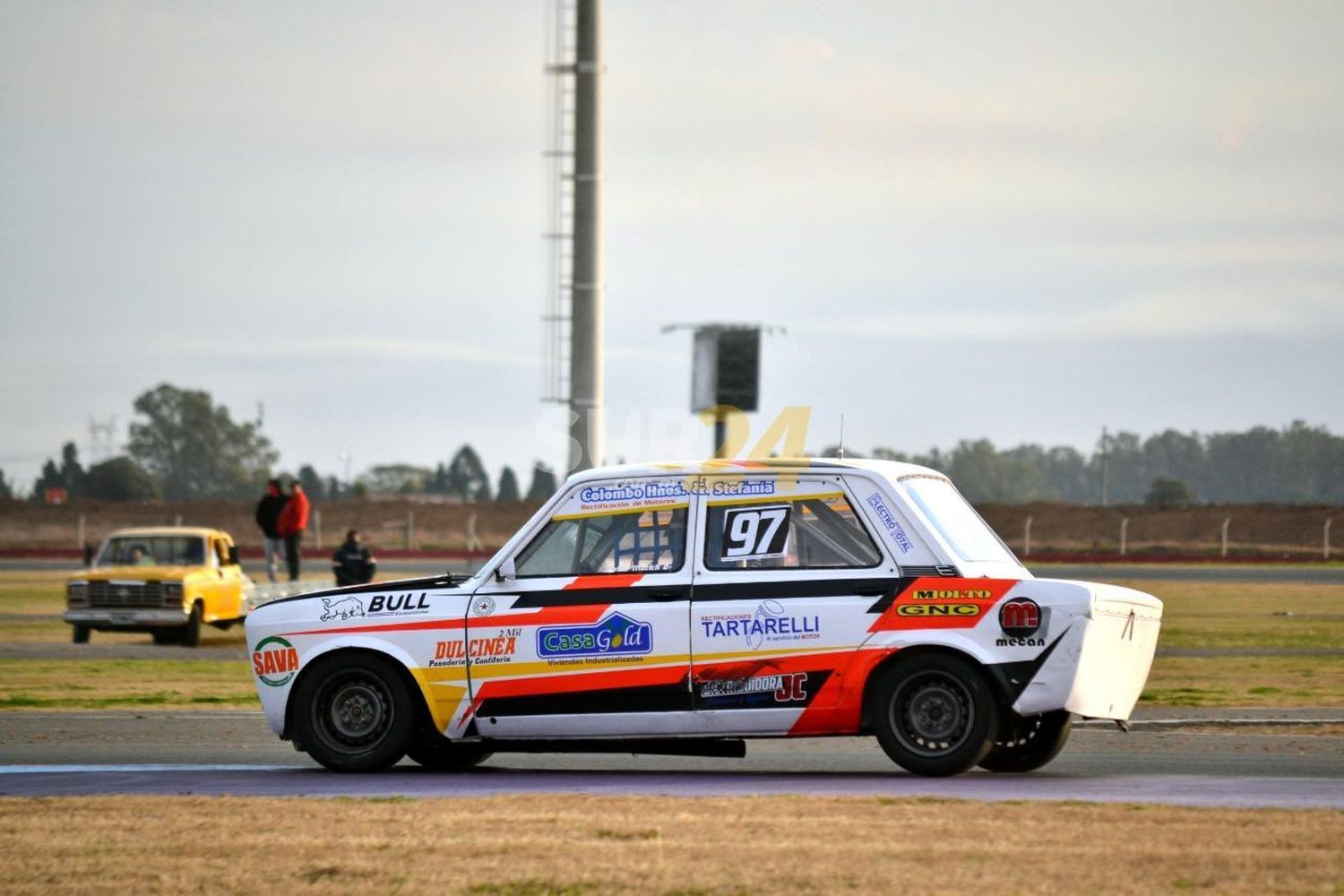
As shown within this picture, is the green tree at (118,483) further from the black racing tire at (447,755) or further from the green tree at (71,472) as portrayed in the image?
the black racing tire at (447,755)

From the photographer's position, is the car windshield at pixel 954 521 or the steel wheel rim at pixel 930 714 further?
the car windshield at pixel 954 521

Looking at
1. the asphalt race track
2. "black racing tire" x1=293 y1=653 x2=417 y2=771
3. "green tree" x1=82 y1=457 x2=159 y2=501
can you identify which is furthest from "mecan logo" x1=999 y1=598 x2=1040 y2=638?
"green tree" x1=82 y1=457 x2=159 y2=501

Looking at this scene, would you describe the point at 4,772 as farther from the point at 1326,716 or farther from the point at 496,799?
the point at 1326,716

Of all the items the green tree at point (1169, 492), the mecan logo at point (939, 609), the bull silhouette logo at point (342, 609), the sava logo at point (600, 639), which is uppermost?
the green tree at point (1169, 492)

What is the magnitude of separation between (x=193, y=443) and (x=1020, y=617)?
468 ft

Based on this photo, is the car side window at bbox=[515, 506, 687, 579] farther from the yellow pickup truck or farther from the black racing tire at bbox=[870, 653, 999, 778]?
the yellow pickup truck

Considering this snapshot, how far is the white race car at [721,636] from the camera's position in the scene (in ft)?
35.5

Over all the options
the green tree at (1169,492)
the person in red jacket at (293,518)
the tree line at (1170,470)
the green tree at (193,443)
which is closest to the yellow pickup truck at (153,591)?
the person in red jacket at (293,518)

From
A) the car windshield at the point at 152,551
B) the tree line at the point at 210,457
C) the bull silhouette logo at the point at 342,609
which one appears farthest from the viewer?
the tree line at the point at 210,457

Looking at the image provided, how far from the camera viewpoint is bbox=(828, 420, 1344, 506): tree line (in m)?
107

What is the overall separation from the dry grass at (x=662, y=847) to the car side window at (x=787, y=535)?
179cm

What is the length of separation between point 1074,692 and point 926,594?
0.91m

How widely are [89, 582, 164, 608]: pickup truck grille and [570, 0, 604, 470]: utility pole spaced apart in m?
7.39

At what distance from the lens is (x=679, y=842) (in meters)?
8.43
